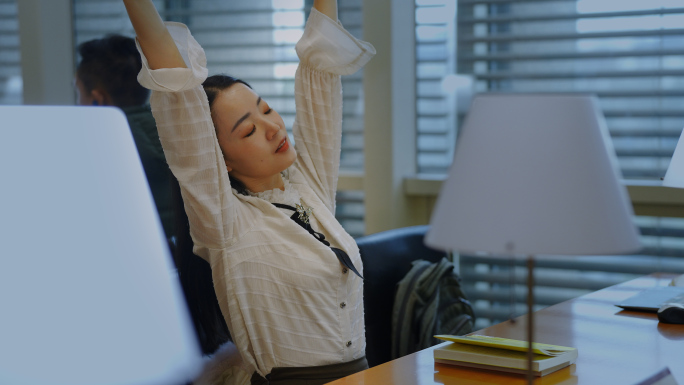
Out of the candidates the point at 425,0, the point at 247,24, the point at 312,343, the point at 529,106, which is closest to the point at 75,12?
the point at 247,24

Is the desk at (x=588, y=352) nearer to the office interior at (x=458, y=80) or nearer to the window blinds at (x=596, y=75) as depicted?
the office interior at (x=458, y=80)

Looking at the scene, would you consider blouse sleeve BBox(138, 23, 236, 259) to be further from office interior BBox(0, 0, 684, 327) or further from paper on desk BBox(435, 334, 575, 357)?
office interior BBox(0, 0, 684, 327)

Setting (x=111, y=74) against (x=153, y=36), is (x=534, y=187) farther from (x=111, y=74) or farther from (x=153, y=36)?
(x=111, y=74)

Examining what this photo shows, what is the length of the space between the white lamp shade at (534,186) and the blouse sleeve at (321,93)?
3.11ft

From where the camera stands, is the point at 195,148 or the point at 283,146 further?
the point at 283,146

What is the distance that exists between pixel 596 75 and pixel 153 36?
1.95m

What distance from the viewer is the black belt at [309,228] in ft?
4.91

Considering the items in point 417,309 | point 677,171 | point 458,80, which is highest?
point 458,80

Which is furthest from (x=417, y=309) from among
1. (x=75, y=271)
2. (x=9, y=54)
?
(x=9, y=54)

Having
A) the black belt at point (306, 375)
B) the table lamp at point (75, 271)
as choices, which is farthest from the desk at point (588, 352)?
the table lamp at point (75, 271)

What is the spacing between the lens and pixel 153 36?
1.25m

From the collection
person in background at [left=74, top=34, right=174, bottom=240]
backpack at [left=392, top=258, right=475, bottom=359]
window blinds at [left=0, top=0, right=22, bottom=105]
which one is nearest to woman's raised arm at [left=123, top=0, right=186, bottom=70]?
backpack at [left=392, top=258, right=475, bottom=359]

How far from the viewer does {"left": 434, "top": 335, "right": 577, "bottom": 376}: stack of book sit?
117 centimetres

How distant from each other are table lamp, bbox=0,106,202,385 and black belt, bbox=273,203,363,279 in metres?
1.07
